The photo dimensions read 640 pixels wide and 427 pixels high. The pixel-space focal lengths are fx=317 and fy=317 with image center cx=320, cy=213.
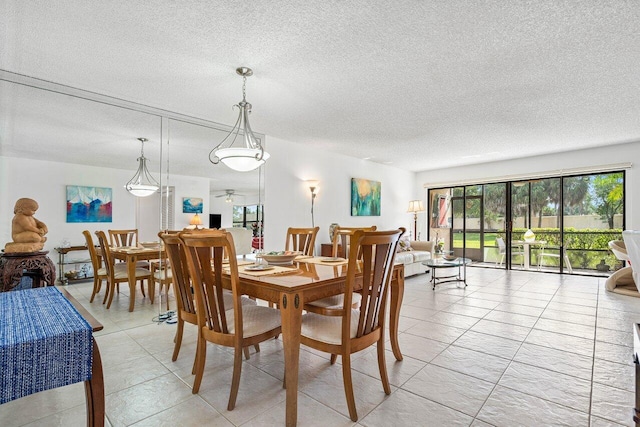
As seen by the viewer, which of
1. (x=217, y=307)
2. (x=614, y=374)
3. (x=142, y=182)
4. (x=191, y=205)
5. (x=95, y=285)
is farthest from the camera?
(x=191, y=205)

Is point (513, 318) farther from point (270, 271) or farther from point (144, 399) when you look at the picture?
point (144, 399)

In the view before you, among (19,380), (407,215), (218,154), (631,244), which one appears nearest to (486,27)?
(631,244)

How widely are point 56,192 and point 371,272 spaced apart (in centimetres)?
306

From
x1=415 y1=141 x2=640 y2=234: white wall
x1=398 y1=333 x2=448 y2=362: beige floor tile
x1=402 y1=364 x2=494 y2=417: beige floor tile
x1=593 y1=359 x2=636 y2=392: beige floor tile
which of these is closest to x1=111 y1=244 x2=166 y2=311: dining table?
x1=398 y1=333 x2=448 y2=362: beige floor tile

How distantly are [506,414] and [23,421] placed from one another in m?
2.53

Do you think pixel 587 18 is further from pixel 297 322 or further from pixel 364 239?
pixel 297 322

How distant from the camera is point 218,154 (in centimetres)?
274

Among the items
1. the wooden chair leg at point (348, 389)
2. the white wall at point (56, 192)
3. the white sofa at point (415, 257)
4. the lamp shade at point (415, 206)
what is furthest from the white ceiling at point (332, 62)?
the lamp shade at point (415, 206)

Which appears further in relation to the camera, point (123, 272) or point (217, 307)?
point (123, 272)

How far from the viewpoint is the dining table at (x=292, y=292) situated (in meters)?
1.62

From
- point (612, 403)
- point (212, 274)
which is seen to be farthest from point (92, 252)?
point (612, 403)

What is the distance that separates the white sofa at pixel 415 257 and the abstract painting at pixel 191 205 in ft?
10.5

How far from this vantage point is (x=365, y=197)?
656cm

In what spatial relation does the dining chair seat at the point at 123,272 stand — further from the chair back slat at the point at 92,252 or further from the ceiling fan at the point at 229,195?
the ceiling fan at the point at 229,195
